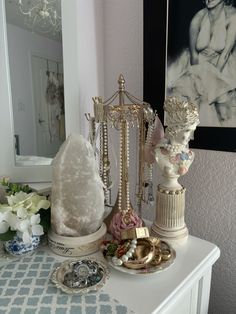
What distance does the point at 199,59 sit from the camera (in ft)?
2.47

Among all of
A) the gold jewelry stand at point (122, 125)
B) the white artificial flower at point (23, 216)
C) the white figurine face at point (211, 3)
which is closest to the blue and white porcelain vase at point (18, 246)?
the white artificial flower at point (23, 216)

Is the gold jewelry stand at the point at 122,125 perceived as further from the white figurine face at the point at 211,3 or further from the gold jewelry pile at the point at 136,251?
the white figurine face at the point at 211,3

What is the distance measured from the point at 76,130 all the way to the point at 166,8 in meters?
0.48

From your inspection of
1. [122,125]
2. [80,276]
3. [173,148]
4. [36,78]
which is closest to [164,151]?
[173,148]

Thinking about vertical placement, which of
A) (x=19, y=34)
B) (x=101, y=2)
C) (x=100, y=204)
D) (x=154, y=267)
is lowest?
(x=154, y=267)

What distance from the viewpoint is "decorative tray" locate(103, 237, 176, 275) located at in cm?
56

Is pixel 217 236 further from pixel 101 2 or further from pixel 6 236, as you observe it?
pixel 101 2

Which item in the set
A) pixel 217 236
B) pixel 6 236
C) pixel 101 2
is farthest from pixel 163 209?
pixel 101 2

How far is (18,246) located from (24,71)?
510mm

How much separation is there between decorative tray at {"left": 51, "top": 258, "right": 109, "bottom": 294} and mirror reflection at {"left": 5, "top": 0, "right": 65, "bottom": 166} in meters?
0.37

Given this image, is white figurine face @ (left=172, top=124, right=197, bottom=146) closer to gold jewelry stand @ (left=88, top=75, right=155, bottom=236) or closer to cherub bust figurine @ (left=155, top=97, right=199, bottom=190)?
cherub bust figurine @ (left=155, top=97, right=199, bottom=190)

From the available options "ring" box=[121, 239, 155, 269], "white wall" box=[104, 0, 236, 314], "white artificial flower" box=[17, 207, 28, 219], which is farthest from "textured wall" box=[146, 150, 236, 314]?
"white artificial flower" box=[17, 207, 28, 219]

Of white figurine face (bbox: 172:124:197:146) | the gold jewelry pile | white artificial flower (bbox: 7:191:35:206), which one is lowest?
the gold jewelry pile

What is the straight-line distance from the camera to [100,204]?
67 centimetres
